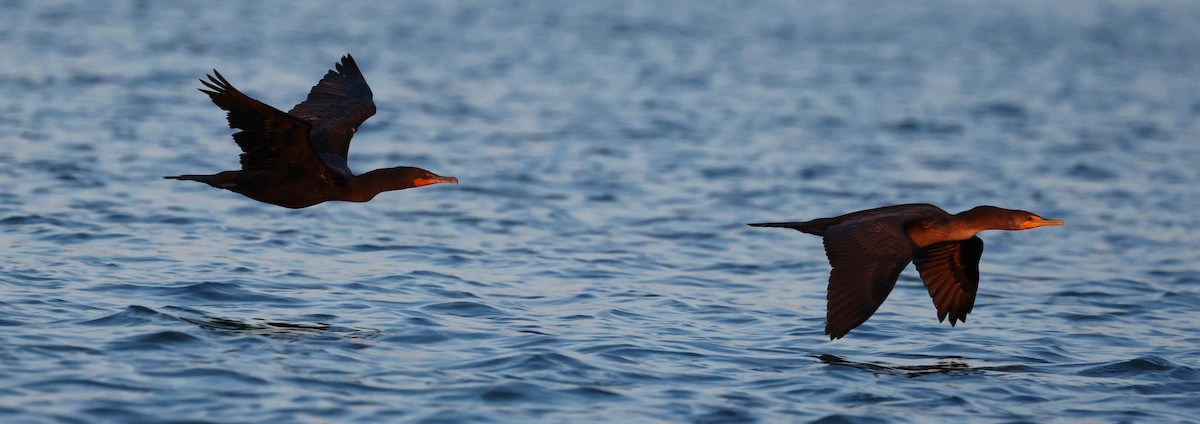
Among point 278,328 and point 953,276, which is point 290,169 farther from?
point 953,276

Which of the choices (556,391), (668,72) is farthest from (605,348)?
(668,72)

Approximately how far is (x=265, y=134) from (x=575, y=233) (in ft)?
13.5

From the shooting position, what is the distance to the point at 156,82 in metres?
18.3

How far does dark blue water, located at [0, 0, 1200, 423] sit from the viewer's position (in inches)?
281

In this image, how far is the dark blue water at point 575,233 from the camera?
7141mm

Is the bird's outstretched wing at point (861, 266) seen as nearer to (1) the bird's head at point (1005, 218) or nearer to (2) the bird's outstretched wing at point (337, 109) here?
(1) the bird's head at point (1005, 218)

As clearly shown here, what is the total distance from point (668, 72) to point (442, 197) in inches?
400

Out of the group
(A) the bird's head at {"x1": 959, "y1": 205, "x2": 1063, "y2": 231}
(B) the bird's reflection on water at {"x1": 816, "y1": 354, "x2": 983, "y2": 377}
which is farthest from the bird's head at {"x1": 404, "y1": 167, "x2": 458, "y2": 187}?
(A) the bird's head at {"x1": 959, "y1": 205, "x2": 1063, "y2": 231}

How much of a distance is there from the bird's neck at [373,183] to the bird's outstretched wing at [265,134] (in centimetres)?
20

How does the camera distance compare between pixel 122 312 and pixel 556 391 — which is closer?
pixel 556 391

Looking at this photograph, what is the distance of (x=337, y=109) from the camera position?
387 inches

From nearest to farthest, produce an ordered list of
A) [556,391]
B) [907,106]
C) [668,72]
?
1. [556,391]
2. [907,106]
3. [668,72]

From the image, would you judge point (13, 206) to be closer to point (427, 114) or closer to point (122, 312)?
point (122, 312)

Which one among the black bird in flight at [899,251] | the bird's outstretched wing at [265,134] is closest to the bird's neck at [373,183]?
the bird's outstretched wing at [265,134]
